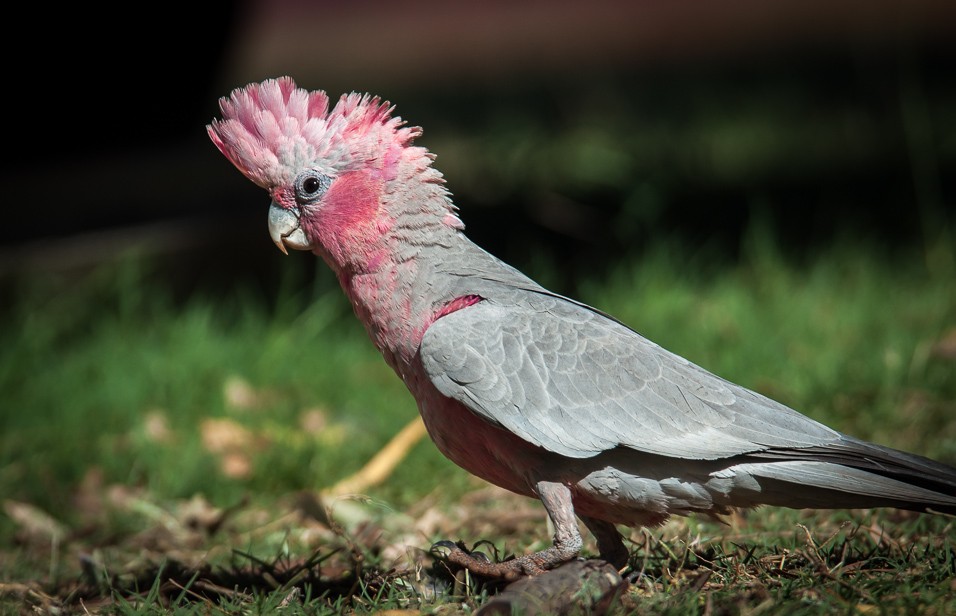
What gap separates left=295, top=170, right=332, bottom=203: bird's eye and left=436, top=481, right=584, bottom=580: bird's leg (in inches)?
42.1

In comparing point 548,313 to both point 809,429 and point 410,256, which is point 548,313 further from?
point 809,429

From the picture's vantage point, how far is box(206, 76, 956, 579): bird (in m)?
2.72

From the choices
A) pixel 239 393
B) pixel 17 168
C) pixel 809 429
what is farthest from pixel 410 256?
pixel 17 168

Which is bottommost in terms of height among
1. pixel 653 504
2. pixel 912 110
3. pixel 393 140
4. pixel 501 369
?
pixel 653 504

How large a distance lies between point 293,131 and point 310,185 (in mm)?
165

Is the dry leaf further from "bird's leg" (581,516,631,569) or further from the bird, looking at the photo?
"bird's leg" (581,516,631,569)

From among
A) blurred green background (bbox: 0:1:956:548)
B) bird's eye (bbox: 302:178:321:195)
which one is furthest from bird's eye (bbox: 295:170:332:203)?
blurred green background (bbox: 0:1:956:548)

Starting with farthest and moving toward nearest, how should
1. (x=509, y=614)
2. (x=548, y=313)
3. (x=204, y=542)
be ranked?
(x=204, y=542) → (x=548, y=313) → (x=509, y=614)

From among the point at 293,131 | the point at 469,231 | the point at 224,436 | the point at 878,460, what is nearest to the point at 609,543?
the point at 878,460

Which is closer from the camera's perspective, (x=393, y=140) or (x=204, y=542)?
(x=393, y=140)

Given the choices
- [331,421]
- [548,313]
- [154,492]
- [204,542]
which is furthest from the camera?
[331,421]

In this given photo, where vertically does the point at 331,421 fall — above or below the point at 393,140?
below

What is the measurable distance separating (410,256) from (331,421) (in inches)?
80.5

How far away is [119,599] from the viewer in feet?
9.48
